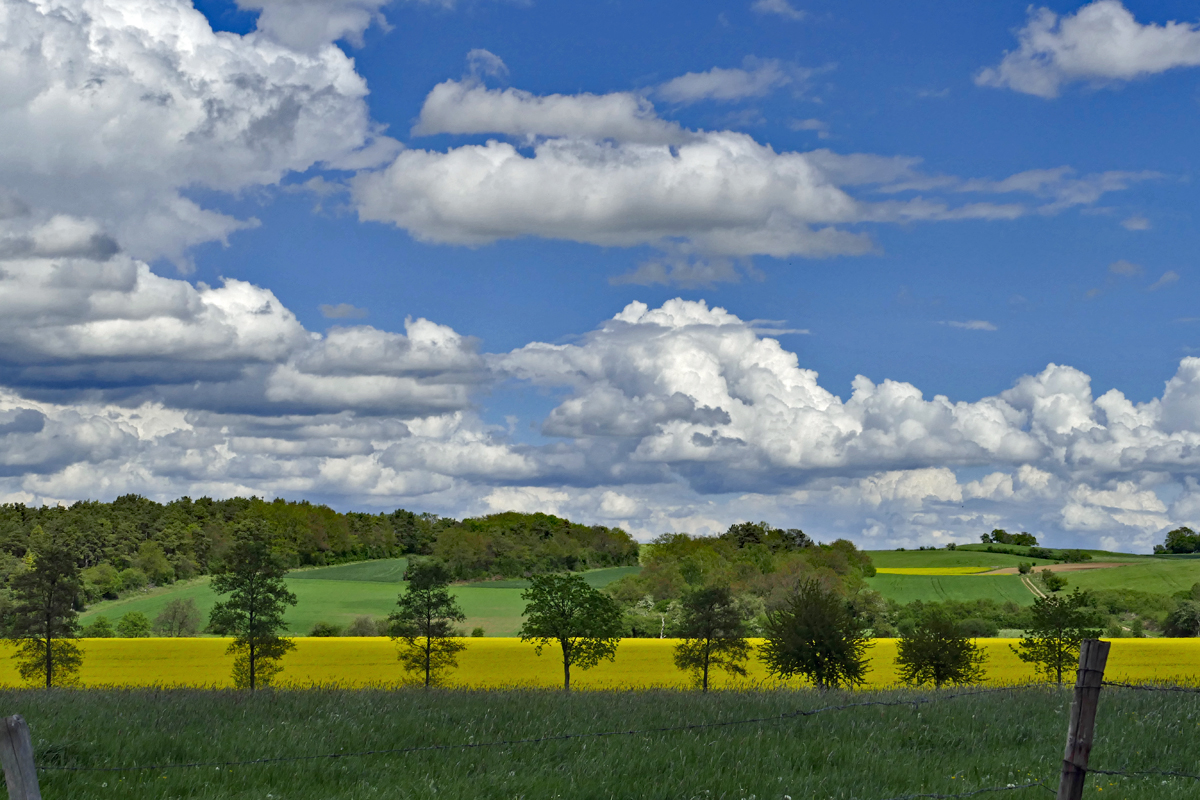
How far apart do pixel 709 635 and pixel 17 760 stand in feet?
192

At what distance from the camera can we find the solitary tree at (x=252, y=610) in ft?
215

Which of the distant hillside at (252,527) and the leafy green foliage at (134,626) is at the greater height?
the distant hillside at (252,527)

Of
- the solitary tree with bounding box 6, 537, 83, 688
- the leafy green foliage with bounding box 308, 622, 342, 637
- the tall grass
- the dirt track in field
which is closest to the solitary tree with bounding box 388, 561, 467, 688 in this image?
the solitary tree with bounding box 6, 537, 83, 688

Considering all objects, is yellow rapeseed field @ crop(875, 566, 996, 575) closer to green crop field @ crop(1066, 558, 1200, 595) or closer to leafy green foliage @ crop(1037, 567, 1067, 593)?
leafy green foliage @ crop(1037, 567, 1067, 593)

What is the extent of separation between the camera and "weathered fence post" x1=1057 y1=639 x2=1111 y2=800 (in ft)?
22.7

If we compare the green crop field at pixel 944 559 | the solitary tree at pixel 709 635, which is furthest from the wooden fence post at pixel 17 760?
the green crop field at pixel 944 559

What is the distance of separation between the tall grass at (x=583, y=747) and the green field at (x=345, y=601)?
85015mm

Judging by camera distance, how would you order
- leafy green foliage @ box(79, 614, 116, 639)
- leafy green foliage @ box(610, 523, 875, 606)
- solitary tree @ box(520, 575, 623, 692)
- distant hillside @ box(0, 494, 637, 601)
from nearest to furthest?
solitary tree @ box(520, 575, 623, 692), leafy green foliage @ box(79, 614, 116, 639), leafy green foliage @ box(610, 523, 875, 606), distant hillside @ box(0, 494, 637, 601)

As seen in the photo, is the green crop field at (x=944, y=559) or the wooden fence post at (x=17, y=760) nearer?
the wooden fence post at (x=17, y=760)

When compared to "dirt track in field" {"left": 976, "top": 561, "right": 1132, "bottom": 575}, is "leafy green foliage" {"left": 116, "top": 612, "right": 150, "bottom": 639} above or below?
below

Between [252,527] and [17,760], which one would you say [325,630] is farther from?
[17,760]

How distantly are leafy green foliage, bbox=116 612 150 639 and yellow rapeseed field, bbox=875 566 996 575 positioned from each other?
103 meters

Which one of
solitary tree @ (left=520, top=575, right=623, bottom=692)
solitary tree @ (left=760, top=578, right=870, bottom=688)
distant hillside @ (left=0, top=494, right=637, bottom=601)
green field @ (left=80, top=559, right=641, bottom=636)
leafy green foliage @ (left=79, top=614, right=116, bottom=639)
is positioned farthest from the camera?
distant hillside @ (left=0, top=494, right=637, bottom=601)

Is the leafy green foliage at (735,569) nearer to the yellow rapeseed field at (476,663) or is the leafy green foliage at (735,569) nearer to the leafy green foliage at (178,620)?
the yellow rapeseed field at (476,663)
